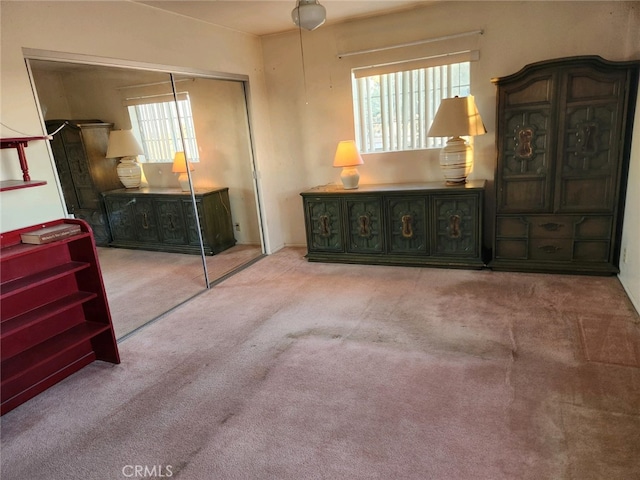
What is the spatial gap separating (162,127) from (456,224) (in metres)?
2.82

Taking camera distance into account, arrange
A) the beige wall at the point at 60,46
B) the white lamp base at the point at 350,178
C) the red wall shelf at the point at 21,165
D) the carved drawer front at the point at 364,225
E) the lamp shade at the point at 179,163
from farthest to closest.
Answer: the white lamp base at the point at 350,178, the carved drawer front at the point at 364,225, the lamp shade at the point at 179,163, the beige wall at the point at 60,46, the red wall shelf at the point at 21,165

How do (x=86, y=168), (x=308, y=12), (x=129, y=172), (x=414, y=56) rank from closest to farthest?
(x=308, y=12), (x=86, y=168), (x=129, y=172), (x=414, y=56)

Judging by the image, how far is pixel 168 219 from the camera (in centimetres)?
388

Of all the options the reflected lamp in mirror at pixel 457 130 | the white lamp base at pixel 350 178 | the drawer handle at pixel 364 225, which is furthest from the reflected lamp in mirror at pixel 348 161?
the reflected lamp in mirror at pixel 457 130

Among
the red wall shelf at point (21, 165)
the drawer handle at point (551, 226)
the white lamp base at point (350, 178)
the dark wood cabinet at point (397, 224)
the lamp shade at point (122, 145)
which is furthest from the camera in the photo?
the white lamp base at point (350, 178)

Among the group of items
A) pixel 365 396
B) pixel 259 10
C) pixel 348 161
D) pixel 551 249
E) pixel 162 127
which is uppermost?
pixel 259 10

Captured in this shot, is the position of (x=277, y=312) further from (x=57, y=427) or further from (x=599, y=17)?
(x=599, y=17)

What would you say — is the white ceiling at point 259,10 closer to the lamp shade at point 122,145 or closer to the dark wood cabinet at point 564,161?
the lamp shade at point 122,145

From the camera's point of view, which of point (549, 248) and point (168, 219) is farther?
point (168, 219)

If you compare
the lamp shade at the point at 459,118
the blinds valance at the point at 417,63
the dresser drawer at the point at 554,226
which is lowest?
the dresser drawer at the point at 554,226

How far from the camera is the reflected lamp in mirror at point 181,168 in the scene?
3.72 meters

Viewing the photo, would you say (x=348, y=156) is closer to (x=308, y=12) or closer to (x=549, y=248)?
(x=308, y=12)

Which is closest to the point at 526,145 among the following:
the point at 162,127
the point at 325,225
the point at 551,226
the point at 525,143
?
the point at 525,143

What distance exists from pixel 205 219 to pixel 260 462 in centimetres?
286
